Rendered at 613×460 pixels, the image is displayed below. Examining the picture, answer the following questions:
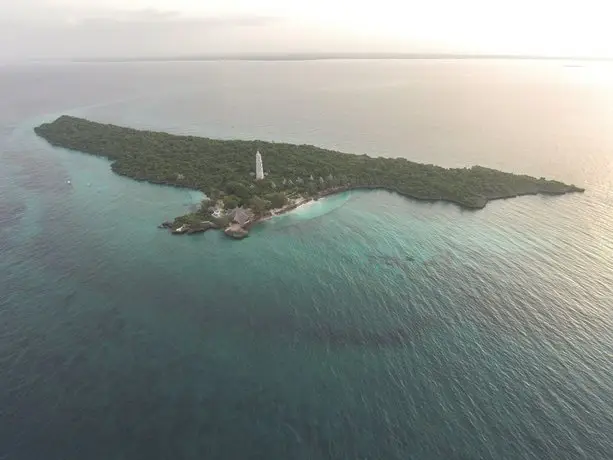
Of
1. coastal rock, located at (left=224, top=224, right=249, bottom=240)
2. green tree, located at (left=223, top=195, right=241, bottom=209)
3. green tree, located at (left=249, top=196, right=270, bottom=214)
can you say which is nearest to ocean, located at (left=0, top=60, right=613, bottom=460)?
coastal rock, located at (left=224, top=224, right=249, bottom=240)

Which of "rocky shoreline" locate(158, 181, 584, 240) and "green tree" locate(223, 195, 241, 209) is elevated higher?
"green tree" locate(223, 195, 241, 209)

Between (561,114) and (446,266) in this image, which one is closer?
(446,266)

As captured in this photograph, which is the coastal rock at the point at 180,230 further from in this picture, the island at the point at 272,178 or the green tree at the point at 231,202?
the green tree at the point at 231,202

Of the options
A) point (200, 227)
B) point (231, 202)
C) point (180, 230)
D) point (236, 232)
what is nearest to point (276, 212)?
point (231, 202)

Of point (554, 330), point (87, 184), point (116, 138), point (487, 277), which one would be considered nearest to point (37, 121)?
point (116, 138)

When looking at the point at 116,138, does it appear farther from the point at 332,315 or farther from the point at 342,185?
the point at 332,315

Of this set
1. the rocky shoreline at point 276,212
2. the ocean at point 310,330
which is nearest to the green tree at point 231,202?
the rocky shoreline at point 276,212

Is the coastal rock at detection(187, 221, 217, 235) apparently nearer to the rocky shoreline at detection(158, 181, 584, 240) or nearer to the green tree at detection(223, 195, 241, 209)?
the rocky shoreline at detection(158, 181, 584, 240)
